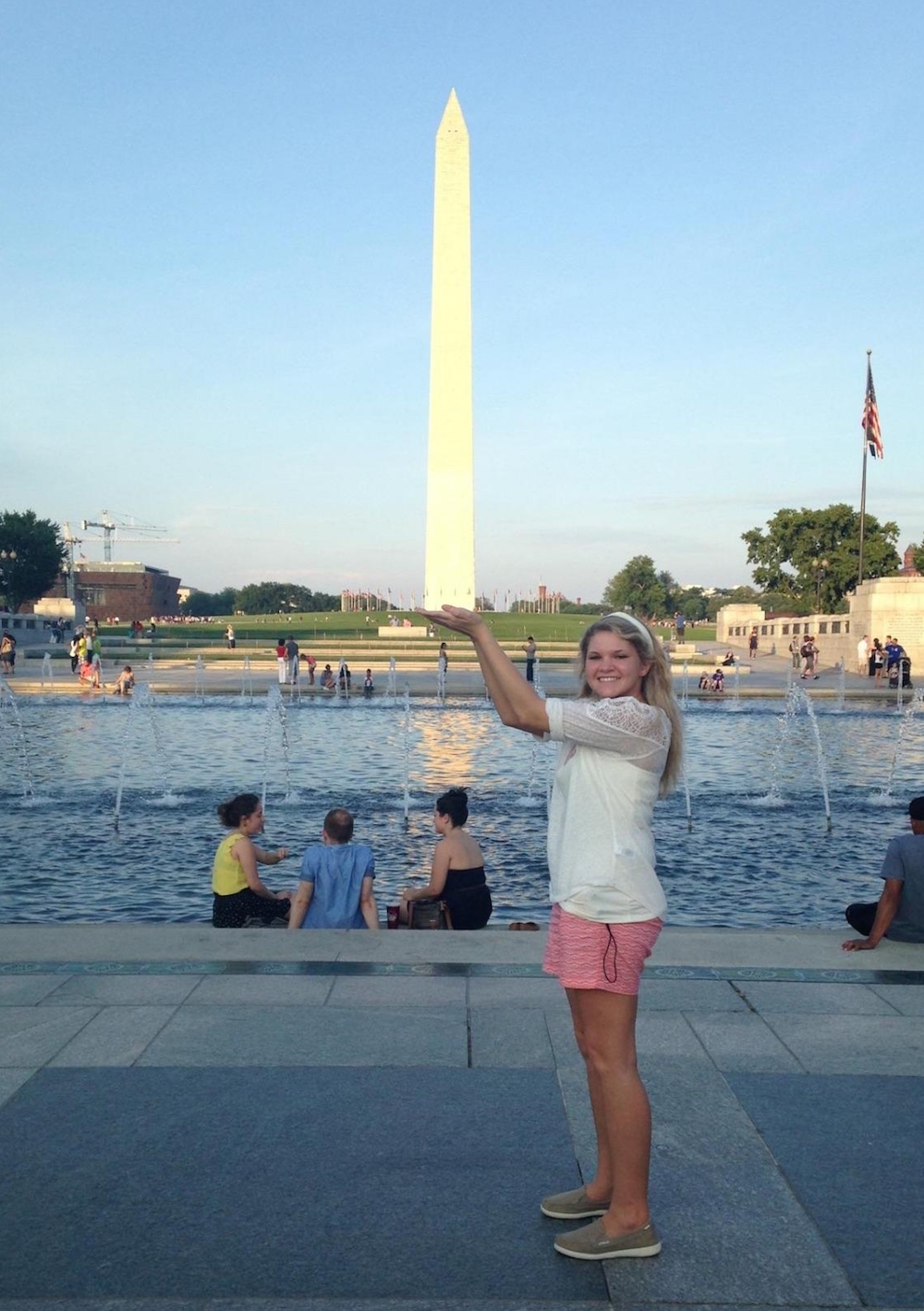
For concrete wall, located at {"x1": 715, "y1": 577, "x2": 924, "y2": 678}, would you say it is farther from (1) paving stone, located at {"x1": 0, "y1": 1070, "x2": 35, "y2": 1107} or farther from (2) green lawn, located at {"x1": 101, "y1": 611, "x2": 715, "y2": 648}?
(1) paving stone, located at {"x1": 0, "y1": 1070, "x2": 35, "y2": 1107}

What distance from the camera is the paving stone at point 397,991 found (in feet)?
18.8

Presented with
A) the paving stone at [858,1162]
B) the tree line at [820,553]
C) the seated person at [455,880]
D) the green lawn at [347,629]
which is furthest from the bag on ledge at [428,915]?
the tree line at [820,553]

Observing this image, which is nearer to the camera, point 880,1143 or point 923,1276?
point 923,1276

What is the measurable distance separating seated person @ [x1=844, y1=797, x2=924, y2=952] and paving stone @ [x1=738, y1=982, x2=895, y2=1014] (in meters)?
0.73

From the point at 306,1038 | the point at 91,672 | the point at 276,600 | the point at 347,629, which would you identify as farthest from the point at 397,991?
the point at 276,600

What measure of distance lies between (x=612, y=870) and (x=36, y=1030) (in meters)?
3.13

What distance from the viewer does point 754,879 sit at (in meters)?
11.1

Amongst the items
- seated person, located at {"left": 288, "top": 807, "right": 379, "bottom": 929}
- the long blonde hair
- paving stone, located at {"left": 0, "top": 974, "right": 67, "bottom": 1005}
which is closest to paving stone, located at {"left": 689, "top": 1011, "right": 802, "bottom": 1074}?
the long blonde hair

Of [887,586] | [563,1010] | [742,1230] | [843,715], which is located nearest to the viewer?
[742,1230]

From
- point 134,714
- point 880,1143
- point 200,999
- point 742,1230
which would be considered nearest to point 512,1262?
point 742,1230

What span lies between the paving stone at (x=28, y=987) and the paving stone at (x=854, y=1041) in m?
3.38

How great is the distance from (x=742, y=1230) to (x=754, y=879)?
7.78 meters

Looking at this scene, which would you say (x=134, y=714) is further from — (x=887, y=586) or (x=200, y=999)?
(x=887, y=586)

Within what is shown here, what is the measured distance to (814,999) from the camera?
5828 millimetres
